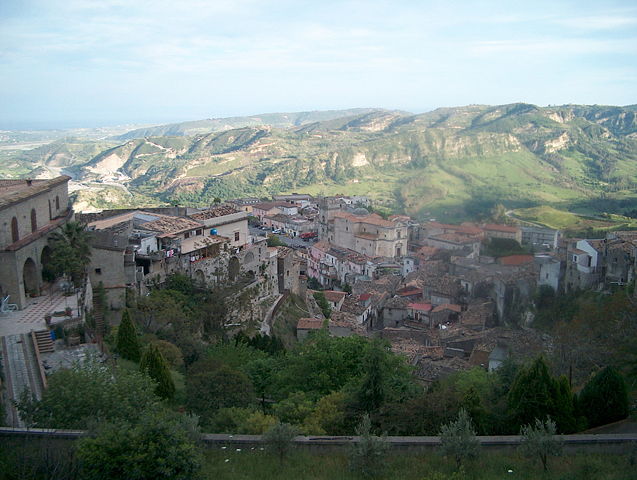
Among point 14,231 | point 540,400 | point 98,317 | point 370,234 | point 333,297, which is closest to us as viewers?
point 540,400

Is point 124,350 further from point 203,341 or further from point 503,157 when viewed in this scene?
point 503,157

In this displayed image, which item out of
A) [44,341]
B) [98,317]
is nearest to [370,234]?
[98,317]

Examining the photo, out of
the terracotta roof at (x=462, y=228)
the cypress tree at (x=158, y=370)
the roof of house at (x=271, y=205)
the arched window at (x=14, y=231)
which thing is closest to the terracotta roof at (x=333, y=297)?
the terracotta roof at (x=462, y=228)

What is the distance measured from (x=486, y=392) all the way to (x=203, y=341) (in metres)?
8.29

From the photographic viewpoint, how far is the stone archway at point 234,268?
1938 centimetres

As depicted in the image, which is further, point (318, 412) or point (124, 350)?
point (124, 350)

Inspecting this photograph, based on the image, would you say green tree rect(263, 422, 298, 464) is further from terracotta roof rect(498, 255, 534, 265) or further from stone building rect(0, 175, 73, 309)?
terracotta roof rect(498, 255, 534, 265)

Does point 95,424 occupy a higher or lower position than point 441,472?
higher

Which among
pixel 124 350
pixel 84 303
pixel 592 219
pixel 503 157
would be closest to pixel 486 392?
pixel 124 350

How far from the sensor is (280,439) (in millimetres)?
6738

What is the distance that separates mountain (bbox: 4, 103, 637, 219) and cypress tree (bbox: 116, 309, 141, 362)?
82.3ft

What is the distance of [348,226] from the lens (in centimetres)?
3984

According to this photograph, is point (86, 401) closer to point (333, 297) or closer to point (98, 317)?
point (98, 317)

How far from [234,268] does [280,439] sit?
1315 cm
